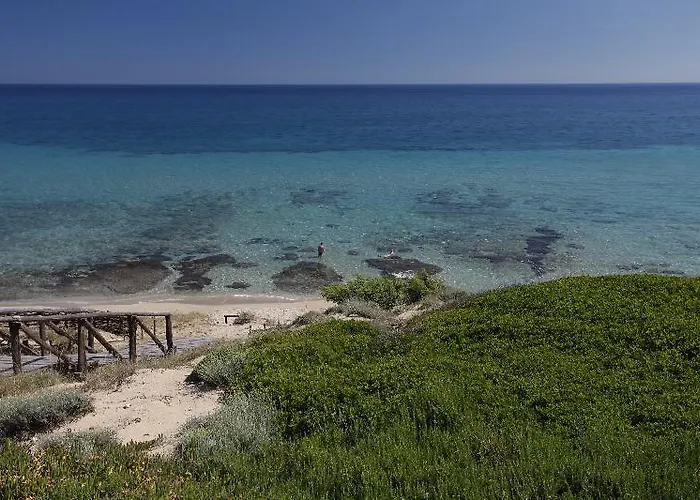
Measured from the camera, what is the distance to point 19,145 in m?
65.7

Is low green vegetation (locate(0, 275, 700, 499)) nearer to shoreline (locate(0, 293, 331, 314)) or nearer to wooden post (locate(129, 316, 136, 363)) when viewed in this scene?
wooden post (locate(129, 316, 136, 363))

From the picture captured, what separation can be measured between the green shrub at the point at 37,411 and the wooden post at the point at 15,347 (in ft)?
9.13

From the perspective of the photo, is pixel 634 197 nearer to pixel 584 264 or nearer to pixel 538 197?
pixel 538 197

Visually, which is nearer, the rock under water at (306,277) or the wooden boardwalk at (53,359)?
the wooden boardwalk at (53,359)

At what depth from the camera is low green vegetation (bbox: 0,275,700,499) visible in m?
6.70

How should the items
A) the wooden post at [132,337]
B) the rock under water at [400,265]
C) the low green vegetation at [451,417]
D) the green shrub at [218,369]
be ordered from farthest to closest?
the rock under water at [400,265] → the wooden post at [132,337] → the green shrub at [218,369] → the low green vegetation at [451,417]

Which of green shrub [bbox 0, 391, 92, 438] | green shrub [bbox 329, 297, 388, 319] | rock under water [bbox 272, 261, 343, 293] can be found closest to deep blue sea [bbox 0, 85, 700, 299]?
rock under water [bbox 272, 261, 343, 293]

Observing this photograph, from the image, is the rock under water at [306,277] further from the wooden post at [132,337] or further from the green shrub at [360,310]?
the wooden post at [132,337]

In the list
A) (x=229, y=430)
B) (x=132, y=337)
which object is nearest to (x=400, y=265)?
(x=132, y=337)

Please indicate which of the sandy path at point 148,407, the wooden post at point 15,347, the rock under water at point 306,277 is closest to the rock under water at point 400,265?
the rock under water at point 306,277

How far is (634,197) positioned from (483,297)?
33.3 meters

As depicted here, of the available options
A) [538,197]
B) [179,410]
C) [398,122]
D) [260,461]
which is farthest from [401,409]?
[398,122]

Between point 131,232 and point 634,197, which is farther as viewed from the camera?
point 634,197

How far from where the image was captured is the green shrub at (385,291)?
720 inches
